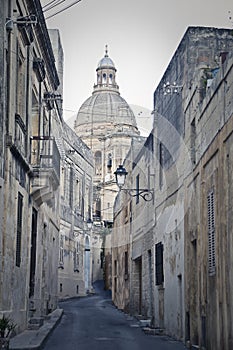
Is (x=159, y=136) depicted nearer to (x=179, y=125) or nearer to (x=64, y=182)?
(x=179, y=125)

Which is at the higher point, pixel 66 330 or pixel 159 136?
pixel 159 136

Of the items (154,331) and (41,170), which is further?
(154,331)

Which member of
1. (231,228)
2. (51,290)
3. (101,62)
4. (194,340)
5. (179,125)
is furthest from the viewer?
(101,62)

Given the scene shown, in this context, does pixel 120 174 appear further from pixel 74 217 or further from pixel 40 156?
pixel 74 217

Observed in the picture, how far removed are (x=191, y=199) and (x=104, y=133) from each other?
5415cm

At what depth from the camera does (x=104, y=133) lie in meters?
69.9

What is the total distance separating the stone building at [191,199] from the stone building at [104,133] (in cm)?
3278

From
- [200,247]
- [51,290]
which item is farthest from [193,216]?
[51,290]

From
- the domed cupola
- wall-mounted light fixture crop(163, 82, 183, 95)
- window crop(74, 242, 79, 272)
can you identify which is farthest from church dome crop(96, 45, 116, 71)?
wall-mounted light fixture crop(163, 82, 183, 95)

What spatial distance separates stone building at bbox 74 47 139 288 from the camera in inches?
2490

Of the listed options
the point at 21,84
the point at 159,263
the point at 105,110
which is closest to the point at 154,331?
the point at 159,263

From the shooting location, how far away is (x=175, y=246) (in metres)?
18.3

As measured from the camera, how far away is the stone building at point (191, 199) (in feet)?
40.1

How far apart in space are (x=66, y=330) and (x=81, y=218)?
26978 millimetres
